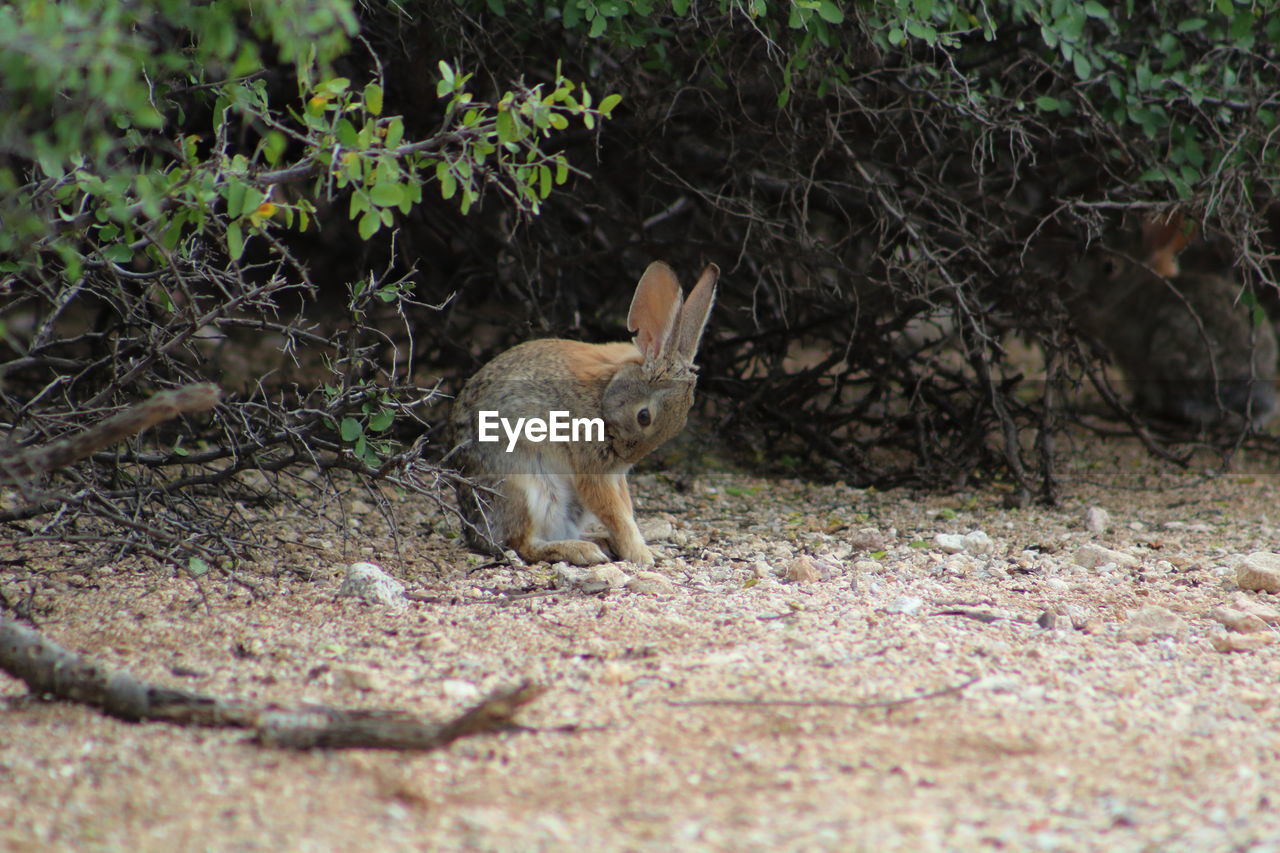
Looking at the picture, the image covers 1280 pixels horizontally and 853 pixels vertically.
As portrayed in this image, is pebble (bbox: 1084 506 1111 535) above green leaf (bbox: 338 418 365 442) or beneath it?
beneath

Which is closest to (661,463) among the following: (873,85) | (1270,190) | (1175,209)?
(873,85)

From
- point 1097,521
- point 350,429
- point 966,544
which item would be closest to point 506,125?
point 350,429

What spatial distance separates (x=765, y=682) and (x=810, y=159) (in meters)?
3.63

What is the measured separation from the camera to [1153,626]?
12.5ft

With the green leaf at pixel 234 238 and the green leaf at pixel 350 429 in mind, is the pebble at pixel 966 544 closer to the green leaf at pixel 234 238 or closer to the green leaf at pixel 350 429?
the green leaf at pixel 350 429

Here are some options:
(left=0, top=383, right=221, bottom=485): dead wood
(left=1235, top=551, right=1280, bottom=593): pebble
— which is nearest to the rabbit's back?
(left=1235, top=551, right=1280, bottom=593): pebble

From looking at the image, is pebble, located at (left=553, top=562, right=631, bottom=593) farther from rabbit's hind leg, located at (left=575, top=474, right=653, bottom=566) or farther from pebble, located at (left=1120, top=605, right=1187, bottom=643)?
pebble, located at (left=1120, top=605, right=1187, bottom=643)

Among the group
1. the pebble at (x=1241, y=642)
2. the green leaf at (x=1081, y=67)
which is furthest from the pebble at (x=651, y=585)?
the green leaf at (x=1081, y=67)

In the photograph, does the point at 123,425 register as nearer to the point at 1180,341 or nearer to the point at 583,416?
the point at 583,416

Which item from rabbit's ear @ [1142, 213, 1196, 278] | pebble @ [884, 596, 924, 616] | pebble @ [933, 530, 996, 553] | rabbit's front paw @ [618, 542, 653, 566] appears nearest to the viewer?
pebble @ [884, 596, 924, 616]

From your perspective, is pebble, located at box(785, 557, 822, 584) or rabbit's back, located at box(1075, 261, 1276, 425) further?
rabbit's back, located at box(1075, 261, 1276, 425)

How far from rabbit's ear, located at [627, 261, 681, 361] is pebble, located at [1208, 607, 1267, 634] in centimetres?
230

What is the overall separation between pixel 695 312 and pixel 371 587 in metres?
1.75

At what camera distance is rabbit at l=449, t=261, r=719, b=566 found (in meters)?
4.97
